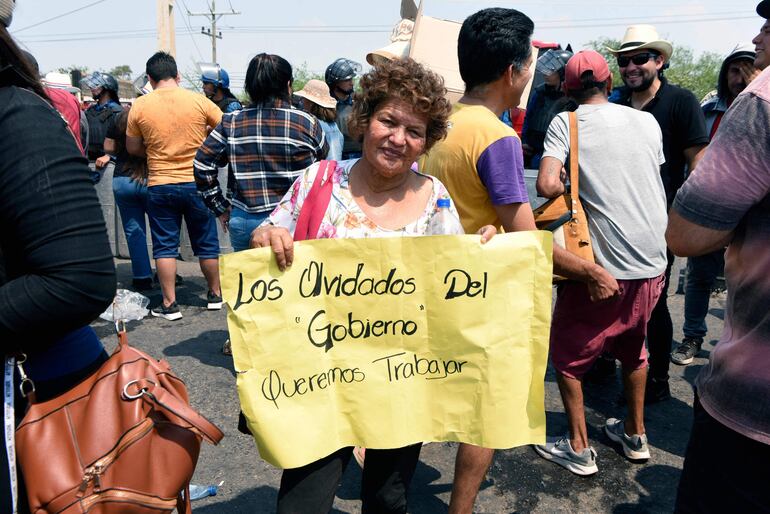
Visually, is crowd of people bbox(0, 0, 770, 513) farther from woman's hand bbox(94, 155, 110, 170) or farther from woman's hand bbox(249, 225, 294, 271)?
woman's hand bbox(94, 155, 110, 170)

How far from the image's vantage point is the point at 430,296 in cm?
182

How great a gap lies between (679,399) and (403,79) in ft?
10.2

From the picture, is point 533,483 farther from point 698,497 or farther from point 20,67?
point 20,67

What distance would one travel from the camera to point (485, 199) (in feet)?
7.72

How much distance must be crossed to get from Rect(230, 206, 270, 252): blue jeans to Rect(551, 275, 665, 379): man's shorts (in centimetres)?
194

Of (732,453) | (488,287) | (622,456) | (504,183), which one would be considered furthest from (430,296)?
(622,456)

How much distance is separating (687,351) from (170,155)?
425 centimetres

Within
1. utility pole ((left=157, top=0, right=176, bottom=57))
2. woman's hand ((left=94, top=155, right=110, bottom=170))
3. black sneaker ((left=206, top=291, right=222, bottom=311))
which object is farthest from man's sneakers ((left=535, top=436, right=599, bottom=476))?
utility pole ((left=157, top=0, right=176, bottom=57))

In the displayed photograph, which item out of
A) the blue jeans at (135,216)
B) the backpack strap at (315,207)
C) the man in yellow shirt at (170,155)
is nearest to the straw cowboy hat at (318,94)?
the man in yellow shirt at (170,155)

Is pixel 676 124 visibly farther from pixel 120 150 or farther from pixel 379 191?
pixel 120 150

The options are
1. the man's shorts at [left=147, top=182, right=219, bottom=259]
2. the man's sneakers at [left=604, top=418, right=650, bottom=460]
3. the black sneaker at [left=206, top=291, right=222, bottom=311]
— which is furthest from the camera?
the black sneaker at [left=206, top=291, right=222, bottom=311]

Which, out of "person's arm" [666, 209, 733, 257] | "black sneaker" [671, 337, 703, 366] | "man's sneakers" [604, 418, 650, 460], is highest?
"person's arm" [666, 209, 733, 257]

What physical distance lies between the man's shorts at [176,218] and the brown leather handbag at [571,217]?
3286mm

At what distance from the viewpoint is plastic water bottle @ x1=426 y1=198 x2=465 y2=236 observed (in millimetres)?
2004
